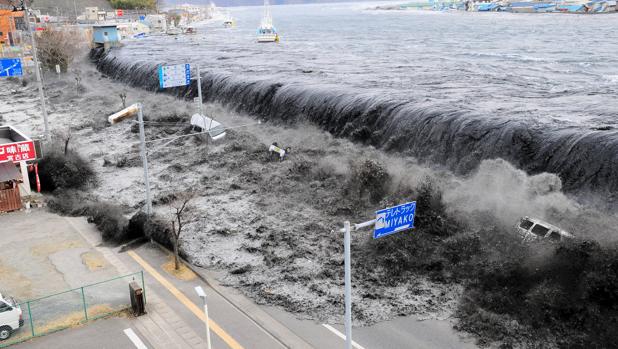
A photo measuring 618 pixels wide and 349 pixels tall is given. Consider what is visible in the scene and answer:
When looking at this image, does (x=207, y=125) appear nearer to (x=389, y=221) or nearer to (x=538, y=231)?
(x=538, y=231)

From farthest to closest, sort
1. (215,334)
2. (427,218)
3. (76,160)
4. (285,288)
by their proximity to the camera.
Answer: (76,160) < (427,218) < (285,288) < (215,334)

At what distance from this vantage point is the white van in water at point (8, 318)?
17719 mm

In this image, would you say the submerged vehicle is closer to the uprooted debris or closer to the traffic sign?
the uprooted debris

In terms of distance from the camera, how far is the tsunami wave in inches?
1121

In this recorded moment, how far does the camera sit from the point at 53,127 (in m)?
52.2

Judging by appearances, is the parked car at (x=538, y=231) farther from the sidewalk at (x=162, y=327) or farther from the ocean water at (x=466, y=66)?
the sidewalk at (x=162, y=327)

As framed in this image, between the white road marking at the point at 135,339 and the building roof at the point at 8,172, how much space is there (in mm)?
15135

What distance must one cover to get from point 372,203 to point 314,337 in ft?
41.2

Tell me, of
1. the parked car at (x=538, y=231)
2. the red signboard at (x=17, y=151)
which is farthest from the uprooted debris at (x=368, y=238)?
the red signboard at (x=17, y=151)

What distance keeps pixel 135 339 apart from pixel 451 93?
3360 centimetres

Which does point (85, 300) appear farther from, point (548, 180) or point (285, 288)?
point (548, 180)

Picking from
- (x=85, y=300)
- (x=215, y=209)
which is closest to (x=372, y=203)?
(x=215, y=209)

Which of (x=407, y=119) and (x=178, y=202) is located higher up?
(x=407, y=119)

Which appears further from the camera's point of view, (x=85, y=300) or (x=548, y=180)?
(x=548, y=180)
